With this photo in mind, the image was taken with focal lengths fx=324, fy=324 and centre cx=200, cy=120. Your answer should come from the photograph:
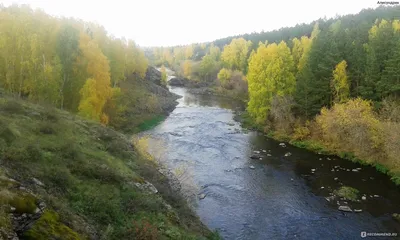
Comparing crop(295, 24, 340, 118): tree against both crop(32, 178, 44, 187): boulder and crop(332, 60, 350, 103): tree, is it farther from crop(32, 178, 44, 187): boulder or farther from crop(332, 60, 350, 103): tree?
crop(32, 178, 44, 187): boulder

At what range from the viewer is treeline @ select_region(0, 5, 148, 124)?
3572cm

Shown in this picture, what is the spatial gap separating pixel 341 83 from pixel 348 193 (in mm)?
22618

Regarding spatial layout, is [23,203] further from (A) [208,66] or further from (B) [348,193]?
(A) [208,66]

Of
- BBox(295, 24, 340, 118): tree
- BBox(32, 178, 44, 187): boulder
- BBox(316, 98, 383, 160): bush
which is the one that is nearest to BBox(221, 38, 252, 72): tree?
BBox(295, 24, 340, 118): tree

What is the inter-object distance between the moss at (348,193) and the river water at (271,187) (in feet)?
2.39

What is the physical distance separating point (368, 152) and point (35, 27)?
4496 cm

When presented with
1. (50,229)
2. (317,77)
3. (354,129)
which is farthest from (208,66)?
(50,229)

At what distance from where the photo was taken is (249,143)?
47938mm

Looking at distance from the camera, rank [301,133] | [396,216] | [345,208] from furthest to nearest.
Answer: [301,133] → [345,208] → [396,216]

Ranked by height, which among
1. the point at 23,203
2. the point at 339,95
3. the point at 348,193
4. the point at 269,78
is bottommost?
the point at 348,193

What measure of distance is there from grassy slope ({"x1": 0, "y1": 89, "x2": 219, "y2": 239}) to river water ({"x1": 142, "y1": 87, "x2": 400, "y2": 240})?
5.57 metres

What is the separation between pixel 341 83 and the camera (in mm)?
48031

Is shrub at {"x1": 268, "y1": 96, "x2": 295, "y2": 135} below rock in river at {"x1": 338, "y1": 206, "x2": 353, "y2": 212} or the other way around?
the other way around

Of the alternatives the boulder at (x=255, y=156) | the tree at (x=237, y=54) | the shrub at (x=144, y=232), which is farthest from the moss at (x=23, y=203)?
the tree at (x=237, y=54)
